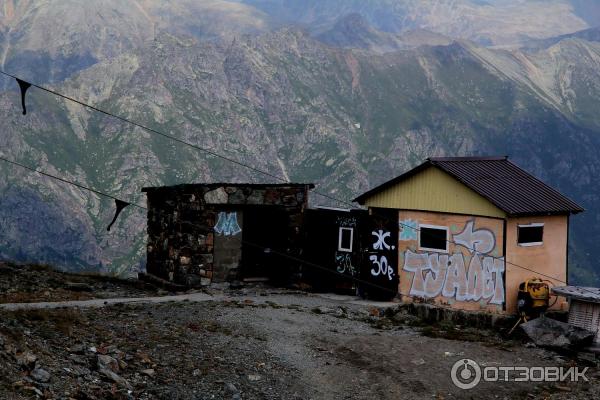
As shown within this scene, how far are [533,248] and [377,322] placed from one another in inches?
271

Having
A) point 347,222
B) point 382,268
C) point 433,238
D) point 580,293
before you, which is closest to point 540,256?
point 433,238

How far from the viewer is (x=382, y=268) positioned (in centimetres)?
2819

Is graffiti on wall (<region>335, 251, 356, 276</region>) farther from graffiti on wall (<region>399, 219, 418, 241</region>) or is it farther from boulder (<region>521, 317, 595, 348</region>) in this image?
boulder (<region>521, 317, 595, 348</region>)

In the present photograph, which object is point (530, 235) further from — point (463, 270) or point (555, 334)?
point (555, 334)

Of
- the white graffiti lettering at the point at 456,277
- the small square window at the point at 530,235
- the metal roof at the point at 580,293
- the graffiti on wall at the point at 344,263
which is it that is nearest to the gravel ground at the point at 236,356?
the metal roof at the point at 580,293

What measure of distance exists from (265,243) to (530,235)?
9.91 metres

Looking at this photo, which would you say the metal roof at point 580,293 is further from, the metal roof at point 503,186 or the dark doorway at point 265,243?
the dark doorway at point 265,243

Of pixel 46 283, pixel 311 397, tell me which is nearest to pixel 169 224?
pixel 46 283

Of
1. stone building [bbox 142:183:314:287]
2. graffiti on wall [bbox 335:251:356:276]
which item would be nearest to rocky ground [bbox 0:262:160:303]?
stone building [bbox 142:183:314:287]

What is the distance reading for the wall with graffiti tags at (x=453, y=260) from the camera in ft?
84.8

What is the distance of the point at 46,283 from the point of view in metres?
27.2

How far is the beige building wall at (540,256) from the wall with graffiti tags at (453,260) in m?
0.29

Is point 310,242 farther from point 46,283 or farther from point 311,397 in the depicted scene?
point 311,397

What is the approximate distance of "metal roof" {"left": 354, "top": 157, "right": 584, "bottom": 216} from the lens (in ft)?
84.8
